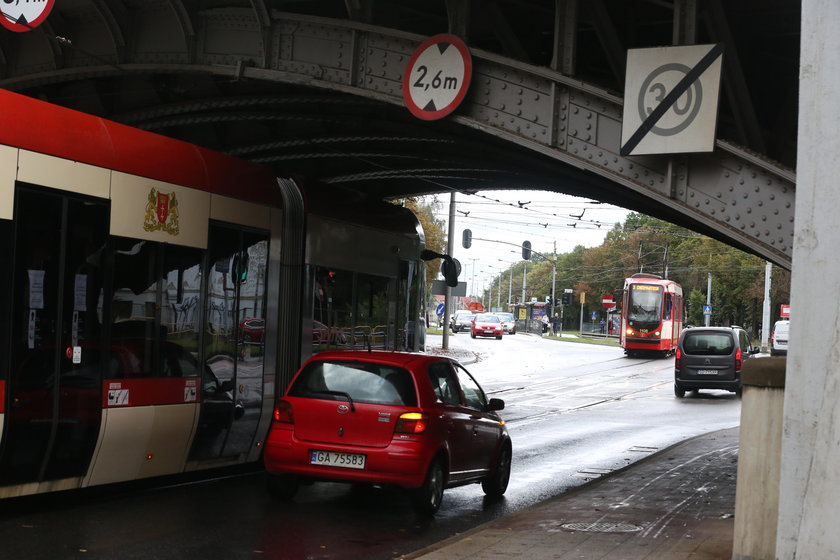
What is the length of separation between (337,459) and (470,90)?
5878mm

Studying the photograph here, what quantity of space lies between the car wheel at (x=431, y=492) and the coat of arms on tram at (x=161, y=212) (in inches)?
133

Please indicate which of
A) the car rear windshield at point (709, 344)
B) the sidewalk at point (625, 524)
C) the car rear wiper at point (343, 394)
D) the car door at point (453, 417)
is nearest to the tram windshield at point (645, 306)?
the car rear windshield at point (709, 344)

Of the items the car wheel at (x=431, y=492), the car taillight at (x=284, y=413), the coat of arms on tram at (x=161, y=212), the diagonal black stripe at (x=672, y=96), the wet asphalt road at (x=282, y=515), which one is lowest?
the wet asphalt road at (x=282, y=515)

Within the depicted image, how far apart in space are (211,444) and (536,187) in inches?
588

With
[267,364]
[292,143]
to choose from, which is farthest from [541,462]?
[292,143]

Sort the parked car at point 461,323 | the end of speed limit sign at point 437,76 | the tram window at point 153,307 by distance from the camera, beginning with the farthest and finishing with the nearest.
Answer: the parked car at point 461,323 < the end of speed limit sign at point 437,76 < the tram window at point 153,307

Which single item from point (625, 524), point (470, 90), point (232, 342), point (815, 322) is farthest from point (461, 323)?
point (815, 322)

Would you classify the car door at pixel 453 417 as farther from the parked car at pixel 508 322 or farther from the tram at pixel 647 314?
the parked car at pixel 508 322

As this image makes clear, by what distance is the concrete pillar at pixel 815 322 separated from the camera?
18.7ft

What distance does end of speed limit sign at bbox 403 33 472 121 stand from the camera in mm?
13836

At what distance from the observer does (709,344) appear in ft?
98.6

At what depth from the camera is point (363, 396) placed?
1027 centimetres

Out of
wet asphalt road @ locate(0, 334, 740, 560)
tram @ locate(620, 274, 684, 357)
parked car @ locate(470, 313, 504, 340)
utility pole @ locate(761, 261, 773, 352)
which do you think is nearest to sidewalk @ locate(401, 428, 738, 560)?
wet asphalt road @ locate(0, 334, 740, 560)

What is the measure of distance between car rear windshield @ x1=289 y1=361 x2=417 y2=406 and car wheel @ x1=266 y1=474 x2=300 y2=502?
2.77 ft
